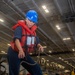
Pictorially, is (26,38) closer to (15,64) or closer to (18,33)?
(18,33)

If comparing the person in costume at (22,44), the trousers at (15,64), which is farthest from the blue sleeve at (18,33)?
the trousers at (15,64)

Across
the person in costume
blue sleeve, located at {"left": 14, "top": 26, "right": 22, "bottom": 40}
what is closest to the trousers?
the person in costume

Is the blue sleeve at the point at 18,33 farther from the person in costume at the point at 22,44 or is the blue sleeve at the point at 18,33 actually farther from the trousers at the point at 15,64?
the trousers at the point at 15,64

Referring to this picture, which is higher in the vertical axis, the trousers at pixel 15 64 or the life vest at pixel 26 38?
the life vest at pixel 26 38

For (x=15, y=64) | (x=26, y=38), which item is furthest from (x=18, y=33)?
(x=15, y=64)

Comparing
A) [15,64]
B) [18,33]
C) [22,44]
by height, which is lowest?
[15,64]

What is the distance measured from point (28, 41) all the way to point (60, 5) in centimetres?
876

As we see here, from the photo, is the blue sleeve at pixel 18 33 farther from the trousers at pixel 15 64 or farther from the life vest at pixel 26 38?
the trousers at pixel 15 64

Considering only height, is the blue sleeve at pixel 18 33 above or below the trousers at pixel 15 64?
above

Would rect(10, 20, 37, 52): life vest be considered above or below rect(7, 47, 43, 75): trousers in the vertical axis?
above

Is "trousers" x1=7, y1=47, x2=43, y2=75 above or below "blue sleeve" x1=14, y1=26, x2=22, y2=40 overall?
below

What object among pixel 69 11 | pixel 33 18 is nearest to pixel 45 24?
pixel 69 11

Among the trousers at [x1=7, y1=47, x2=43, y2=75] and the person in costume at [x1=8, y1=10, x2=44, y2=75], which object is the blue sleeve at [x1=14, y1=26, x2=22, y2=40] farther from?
the trousers at [x1=7, y1=47, x2=43, y2=75]

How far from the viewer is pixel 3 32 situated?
16188 millimetres
